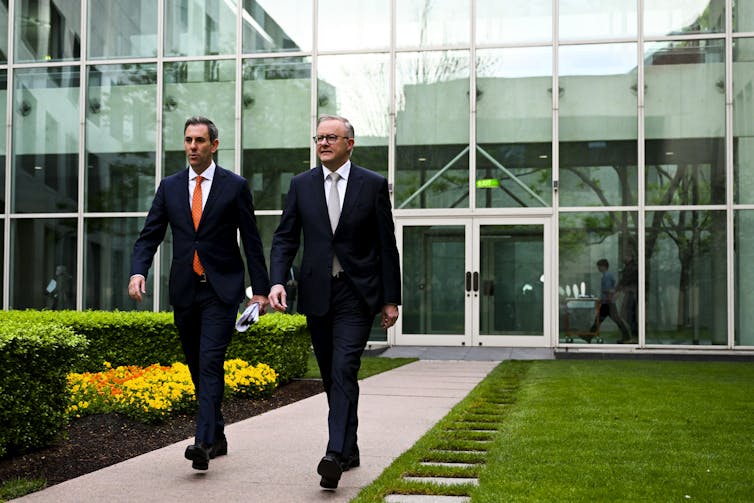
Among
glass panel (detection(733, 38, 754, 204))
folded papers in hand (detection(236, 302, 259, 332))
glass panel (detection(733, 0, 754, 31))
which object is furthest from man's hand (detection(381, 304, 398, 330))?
glass panel (detection(733, 0, 754, 31))

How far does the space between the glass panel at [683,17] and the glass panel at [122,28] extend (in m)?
9.21

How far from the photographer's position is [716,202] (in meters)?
15.7

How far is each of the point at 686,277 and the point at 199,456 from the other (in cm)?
1243

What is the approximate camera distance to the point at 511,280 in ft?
54.0

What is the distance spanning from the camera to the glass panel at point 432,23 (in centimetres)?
1703

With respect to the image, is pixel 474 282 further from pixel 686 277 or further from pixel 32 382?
pixel 32 382

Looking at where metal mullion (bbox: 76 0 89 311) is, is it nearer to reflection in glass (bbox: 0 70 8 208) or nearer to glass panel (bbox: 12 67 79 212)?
glass panel (bbox: 12 67 79 212)

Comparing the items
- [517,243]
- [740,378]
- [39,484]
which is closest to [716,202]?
[517,243]

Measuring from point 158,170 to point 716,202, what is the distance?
10033 millimetres

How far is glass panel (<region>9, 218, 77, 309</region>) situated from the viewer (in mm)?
17703

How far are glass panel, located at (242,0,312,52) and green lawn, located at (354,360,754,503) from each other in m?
9.07

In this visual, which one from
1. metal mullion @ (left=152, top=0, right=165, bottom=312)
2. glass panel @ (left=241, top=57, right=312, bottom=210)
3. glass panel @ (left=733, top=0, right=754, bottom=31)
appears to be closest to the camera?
glass panel @ (left=733, top=0, right=754, bottom=31)

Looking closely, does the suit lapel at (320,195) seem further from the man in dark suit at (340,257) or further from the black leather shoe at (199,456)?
the black leather shoe at (199,456)

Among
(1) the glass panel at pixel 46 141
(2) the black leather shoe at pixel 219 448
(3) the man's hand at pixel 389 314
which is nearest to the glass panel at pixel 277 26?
(1) the glass panel at pixel 46 141
